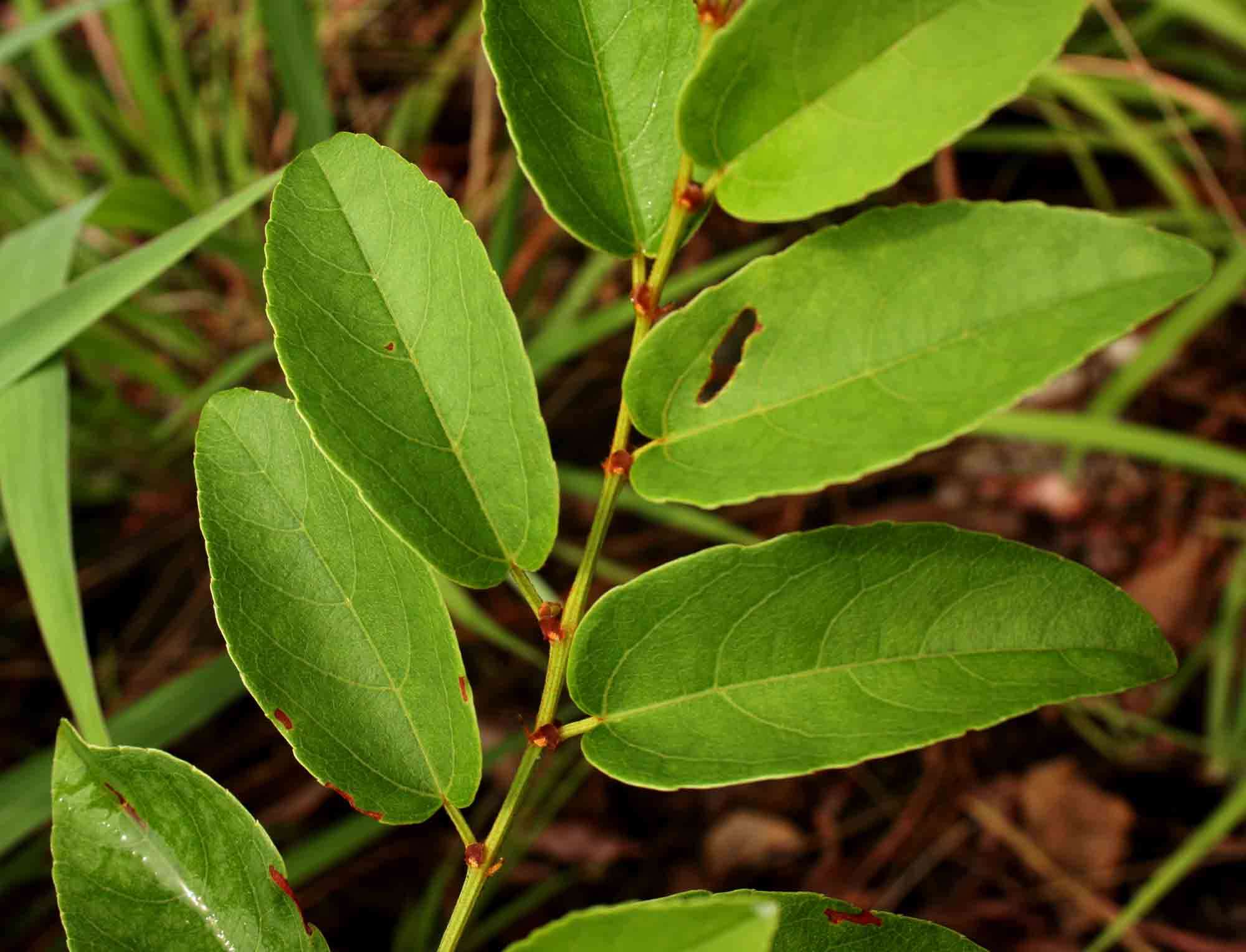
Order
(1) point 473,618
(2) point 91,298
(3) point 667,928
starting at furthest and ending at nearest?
(1) point 473,618, (2) point 91,298, (3) point 667,928

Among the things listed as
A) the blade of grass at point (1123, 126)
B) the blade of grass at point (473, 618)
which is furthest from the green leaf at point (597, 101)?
the blade of grass at point (1123, 126)

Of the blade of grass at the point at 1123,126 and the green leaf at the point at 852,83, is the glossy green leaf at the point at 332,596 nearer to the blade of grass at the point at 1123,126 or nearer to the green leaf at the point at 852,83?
the green leaf at the point at 852,83

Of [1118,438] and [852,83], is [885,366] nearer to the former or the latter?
[852,83]

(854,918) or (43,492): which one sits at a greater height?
(43,492)

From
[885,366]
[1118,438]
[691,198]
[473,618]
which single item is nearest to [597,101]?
[691,198]

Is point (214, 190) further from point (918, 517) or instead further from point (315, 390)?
point (315, 390)

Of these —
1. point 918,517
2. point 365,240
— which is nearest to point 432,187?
point 365,240

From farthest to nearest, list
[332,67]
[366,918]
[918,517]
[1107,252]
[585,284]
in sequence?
1. [332,67]
2. [918,517]
3. [585,284]
4. [366,918]
5. [1107,252]
